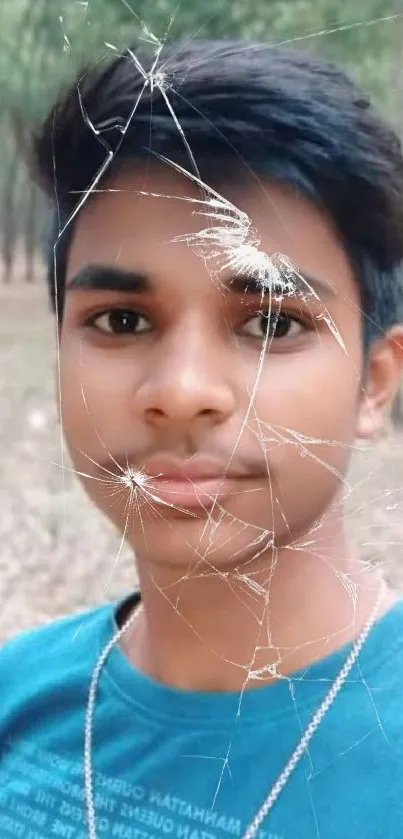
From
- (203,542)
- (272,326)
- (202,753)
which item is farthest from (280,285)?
(202,753)

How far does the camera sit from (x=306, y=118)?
322 mm

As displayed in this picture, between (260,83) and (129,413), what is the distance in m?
0.15

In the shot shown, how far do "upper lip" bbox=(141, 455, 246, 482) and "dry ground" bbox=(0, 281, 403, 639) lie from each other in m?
0.06

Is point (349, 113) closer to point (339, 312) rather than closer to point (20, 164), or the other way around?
point (339, 312)

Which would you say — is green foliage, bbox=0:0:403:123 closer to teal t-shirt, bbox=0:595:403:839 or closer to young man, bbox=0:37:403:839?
young man, bbox=0:37:403:839

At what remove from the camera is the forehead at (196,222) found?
1.08ft

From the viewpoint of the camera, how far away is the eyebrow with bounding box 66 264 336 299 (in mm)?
335

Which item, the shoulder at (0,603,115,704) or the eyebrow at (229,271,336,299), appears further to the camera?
the shoulder at (0,603,115,704)

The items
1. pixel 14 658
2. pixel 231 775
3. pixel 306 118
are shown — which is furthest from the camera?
pixel 14 658

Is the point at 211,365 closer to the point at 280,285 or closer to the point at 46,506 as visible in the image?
the point at 280,285

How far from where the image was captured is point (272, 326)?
1.12 feet

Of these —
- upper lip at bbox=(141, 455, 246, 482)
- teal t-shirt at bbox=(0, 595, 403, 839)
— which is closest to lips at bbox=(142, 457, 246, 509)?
upper lip at bbox=(141, 455, 246, 482)

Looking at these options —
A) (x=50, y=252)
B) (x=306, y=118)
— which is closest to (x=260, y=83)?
(x=306, y=118)

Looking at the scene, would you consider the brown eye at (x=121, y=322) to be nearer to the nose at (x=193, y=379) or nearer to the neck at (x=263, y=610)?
the nose at (x=193, y=379)
